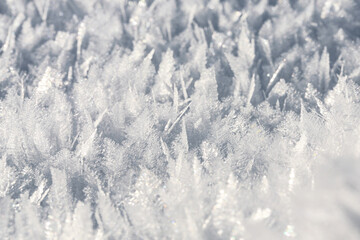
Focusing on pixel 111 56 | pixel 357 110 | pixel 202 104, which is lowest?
pixel 357 110

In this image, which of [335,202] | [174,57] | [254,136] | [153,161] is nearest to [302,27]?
[174,57]

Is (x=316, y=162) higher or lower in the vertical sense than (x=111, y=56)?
lower

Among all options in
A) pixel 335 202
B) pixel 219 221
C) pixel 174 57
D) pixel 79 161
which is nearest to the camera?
pixel 335 202

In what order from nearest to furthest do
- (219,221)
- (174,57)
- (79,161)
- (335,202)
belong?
(335,202), (219,221), (79,161), (174,57)

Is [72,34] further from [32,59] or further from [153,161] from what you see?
[153,161]

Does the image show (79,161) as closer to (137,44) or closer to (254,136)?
(254,136)

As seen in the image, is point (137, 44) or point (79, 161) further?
point (137, 44)
